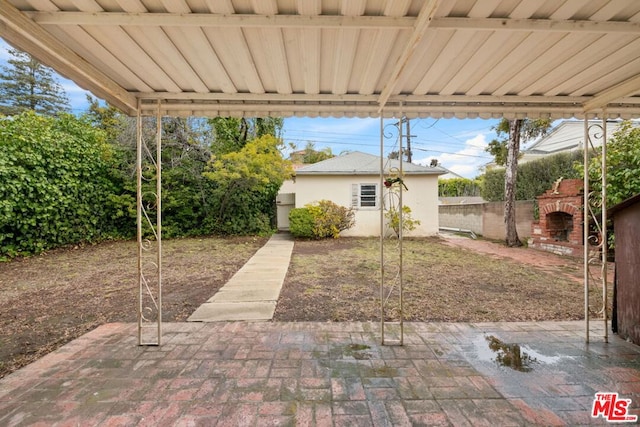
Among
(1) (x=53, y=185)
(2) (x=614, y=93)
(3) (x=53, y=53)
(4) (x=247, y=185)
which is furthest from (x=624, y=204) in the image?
(1) (x=53, y=185)

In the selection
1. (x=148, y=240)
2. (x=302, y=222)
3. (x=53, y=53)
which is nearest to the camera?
(x=53, y=53)

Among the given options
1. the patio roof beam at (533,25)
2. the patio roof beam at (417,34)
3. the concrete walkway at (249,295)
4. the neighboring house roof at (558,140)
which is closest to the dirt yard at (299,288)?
the concrete walkway at (249,295)

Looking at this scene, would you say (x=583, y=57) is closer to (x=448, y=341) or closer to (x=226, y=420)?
(x=448, y=341)

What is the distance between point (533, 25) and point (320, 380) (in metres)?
2.95

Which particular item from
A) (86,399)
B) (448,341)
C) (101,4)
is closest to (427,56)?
(101,4)

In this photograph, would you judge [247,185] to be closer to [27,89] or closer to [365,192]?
[365,192]

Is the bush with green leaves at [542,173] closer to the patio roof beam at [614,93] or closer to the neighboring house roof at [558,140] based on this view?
the neighboring house roof at [558,140]

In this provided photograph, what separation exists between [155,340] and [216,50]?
9.33 ft

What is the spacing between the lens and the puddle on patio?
248cm

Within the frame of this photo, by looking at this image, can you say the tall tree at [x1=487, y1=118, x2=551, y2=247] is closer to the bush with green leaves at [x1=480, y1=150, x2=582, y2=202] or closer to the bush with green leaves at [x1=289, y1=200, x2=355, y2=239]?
the bush with green leaves at [x1=480, y1=150, x2=582, y2=202]

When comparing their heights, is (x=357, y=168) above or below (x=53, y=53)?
above

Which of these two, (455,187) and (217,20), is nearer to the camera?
(217,20)

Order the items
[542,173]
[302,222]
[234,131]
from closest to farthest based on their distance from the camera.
A: 1. [542,173]
2. [302,222]
3. [234,131]

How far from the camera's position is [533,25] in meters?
1.87
